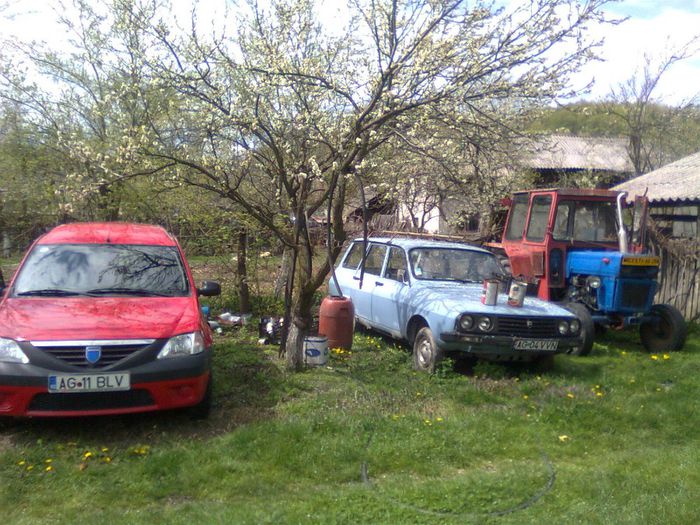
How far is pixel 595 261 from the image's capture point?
940 centimetres

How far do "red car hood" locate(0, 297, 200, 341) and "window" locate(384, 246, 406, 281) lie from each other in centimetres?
351

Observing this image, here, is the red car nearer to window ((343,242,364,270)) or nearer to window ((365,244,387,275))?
window ((365,244,387,275))

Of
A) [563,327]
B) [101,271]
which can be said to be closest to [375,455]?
[101,271]

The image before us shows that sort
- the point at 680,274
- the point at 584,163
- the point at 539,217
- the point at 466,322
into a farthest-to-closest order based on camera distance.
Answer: the point at 584,163 < the point at 680,274 < the point at 539,217 < the point at 466,322

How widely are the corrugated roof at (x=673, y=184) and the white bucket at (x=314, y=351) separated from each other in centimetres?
845

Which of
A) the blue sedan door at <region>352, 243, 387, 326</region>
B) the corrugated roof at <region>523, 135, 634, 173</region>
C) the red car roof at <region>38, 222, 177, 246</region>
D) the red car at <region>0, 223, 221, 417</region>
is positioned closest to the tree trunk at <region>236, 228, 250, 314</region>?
the blue sedan door at <region>352, 243, 387, 326</region>

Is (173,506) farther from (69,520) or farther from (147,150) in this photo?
(147,150)

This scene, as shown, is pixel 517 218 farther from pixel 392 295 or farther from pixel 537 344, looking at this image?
pixel 537 344

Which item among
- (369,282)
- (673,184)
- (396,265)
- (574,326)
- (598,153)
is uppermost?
(598,153)

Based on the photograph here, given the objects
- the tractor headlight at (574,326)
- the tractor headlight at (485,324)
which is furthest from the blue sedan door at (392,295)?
the tractor headlight at (574,326)

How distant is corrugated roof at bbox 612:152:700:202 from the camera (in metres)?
13.4

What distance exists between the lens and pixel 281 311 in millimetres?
11125

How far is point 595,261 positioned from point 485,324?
3.07 metres

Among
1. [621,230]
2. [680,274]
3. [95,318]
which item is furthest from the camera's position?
[680,274]
